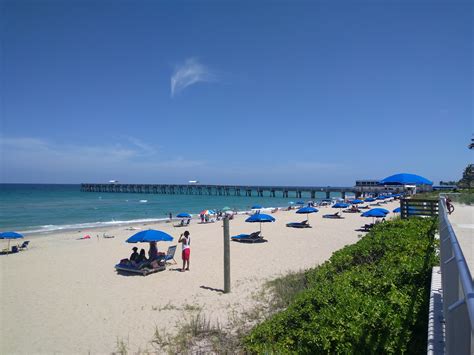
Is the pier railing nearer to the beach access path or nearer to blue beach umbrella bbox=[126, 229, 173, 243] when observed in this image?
the beach access path

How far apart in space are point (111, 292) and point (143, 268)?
192cm

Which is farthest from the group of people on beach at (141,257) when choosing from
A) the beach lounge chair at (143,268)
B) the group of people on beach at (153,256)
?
the beach lounge chair at (143,268)

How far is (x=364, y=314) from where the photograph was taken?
13.5ft

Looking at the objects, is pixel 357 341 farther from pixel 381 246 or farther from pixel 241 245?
pixel 241 245

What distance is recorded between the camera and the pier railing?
13.7 meters

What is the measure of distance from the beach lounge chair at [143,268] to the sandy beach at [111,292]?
0.77 ft

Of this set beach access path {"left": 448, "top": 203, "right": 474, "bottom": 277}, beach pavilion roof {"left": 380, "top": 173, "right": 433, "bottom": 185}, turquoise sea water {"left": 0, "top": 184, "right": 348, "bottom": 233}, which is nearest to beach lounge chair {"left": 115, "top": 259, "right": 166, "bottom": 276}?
beach access path {"left": 448, "top": 203, "right": 474, "bottom": 277}

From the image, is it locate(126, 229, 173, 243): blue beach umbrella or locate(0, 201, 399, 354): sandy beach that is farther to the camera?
locate(126, 229, 173, 243): blue beach umbrella

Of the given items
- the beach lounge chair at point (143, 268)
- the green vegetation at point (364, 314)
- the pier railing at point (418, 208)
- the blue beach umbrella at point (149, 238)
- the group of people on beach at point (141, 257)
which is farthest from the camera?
the pier railing at point (418, 208)

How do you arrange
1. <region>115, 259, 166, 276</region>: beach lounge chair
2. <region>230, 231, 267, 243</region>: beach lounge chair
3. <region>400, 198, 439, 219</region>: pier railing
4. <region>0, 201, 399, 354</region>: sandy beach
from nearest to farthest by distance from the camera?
<region>0, 201, 399, 354</region>: sandy beach
<region>115, 259, 166, 276</region>: beach lounge chair
<region>400, 198, 439, 219</region>: pier railing
<region>230, 231, 267, 243</region>: beach lounge chair

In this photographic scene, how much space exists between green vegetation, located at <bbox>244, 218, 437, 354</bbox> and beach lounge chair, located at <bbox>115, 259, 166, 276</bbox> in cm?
644

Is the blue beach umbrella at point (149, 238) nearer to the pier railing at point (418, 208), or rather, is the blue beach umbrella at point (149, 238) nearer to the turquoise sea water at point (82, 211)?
the pier railing at point (418, 208)

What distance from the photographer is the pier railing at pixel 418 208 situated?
538 inches

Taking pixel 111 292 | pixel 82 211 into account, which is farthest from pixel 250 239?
pixel 82 211
